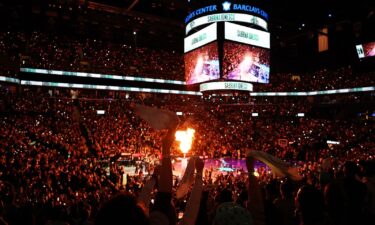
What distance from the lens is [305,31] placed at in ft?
156

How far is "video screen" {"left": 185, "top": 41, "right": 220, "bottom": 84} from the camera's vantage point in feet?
72.7

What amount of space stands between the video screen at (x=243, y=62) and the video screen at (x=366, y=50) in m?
15.3

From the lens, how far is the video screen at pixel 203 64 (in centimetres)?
2217

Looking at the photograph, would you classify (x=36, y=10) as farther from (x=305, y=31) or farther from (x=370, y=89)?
(x=370, y=89)

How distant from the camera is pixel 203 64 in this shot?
23.2 meters

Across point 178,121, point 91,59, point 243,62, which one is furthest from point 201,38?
point 91,59

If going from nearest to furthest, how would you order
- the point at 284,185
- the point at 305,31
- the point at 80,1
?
the point at 284,185 < the point at 80,1 < the point at 305,31

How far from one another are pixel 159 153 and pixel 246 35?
12106 mm

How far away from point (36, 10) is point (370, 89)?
1677 inches

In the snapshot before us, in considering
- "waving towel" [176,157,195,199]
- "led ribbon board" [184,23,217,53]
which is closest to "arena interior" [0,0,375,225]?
"waving towel" [176,157,195,199]

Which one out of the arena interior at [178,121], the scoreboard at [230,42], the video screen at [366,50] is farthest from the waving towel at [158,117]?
the video screen at [366,50]

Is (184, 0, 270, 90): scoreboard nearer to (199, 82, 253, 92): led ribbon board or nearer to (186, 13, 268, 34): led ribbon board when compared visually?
(186, 13, 268, 34): led ribbon board

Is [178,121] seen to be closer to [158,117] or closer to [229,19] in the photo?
[158,117]

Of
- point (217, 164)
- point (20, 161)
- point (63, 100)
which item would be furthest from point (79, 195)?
point (63, 100)
